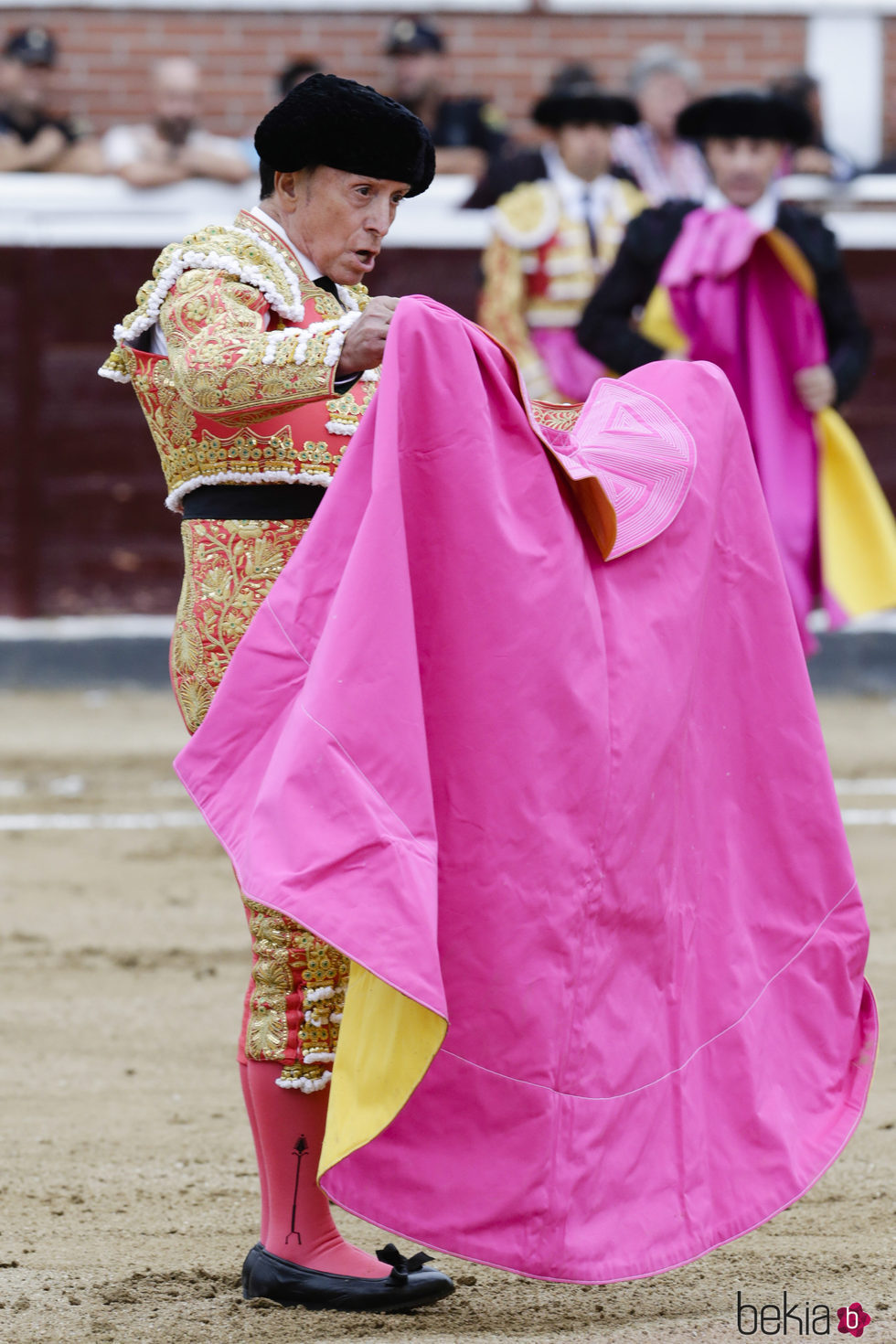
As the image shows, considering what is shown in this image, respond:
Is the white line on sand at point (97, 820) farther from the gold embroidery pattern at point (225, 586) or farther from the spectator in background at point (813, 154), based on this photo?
the spectator in background at point (813, 154)

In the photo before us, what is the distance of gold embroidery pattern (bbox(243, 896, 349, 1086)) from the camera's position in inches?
87.8

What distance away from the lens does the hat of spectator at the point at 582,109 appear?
20.3ft

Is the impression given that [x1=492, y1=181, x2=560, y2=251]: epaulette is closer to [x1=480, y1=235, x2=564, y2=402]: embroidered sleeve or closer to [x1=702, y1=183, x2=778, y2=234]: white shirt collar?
[x1=480, y1=235, x2=564, y2=402]: embroidered sleeve

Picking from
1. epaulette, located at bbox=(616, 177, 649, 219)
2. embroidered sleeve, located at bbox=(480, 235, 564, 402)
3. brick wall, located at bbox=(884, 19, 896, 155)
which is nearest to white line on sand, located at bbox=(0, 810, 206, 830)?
embroidered sleeve, located at bbox=(480, 235, 564, 402)

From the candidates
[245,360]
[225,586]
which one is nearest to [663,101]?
[225,586]

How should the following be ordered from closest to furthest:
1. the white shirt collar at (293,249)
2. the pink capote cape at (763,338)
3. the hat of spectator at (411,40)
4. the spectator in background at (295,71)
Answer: the white shirt collar at (293,249) → the pink capote cape at (763,338) → the hat of spectator at (411,40) → the spectator in background at (295,71)

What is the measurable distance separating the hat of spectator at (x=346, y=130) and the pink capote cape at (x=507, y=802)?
0.23 m

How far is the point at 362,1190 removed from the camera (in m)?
2.07

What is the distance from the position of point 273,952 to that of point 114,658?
5.47 metres

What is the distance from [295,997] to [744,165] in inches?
133

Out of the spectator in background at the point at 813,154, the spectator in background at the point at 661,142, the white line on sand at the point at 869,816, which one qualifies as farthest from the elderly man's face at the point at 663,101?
the white line on sand at the point at 869,816

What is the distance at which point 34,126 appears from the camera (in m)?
7.73

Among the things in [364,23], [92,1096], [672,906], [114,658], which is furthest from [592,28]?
[672,906]

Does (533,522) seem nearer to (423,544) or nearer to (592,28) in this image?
(423,544)
